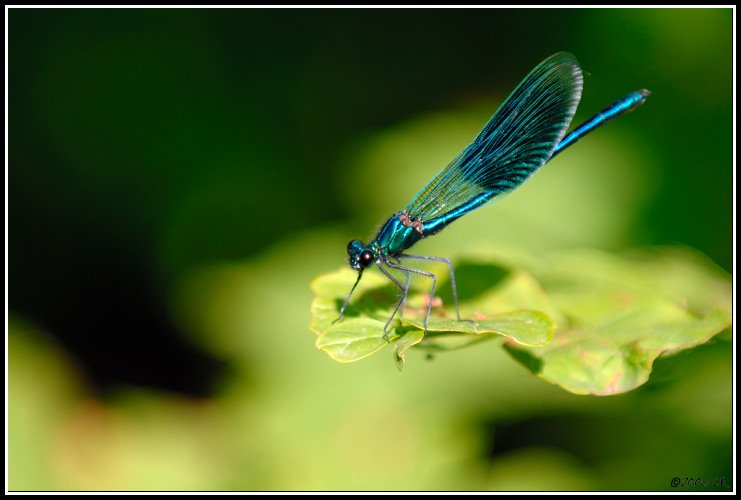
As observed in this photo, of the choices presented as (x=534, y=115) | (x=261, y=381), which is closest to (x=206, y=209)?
(x=261, y=381)

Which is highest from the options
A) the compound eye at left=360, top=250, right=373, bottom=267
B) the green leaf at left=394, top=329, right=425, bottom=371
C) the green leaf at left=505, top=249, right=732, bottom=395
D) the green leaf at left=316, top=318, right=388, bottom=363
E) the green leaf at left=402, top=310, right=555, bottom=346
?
the compound eye at left=360, top=250, right=373, bottom=267

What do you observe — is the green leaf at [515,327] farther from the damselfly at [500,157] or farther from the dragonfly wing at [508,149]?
the dragonfly wing at [508,149]

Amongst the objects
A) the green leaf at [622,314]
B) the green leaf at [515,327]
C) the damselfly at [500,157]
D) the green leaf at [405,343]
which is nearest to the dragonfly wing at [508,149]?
the damselfly at [500,157]

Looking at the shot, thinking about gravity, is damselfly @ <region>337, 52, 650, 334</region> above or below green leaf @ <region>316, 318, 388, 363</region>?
above

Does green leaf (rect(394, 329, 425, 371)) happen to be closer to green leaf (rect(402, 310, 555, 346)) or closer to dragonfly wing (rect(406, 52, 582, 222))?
green leaf (rect(402, 310, 555, 346))

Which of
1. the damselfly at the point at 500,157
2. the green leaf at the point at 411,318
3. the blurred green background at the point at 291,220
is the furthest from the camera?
the blurred green background at the point at 291,220

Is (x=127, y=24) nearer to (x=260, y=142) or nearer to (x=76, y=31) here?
(x=76, y=31)

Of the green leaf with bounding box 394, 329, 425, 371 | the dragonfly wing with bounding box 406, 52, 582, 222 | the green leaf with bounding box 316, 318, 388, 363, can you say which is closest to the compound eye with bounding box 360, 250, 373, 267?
the dragonfly wing with bounding box 406, 52, 582, 222

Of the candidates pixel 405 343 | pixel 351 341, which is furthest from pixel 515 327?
pixel 351 341
